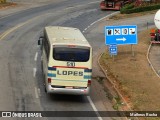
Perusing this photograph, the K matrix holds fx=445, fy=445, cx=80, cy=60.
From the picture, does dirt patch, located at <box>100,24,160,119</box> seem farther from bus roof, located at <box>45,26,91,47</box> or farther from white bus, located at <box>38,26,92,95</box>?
bus roof, located at <box>45,26,91,47</box>

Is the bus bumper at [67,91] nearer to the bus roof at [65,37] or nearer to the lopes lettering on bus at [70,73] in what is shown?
the lopes lettering on bus at [70,73]

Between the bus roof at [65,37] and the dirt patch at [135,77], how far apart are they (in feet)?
13.4

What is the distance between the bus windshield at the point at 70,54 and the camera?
24125 mm

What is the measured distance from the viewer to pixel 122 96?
25.8 metres

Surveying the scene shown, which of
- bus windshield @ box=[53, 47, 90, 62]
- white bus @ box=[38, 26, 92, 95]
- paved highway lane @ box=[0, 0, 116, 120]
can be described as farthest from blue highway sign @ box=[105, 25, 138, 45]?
bus windshield @ box=[53, 47, 90, 62]

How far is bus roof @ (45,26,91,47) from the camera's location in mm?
24506

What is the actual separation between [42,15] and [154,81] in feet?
98.2

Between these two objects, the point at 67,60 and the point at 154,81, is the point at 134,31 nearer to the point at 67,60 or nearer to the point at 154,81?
the point at 154,81

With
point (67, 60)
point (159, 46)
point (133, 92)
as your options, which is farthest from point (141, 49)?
point (67, 60)

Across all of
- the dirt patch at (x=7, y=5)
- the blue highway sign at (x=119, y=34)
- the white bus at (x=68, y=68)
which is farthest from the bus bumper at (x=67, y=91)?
the dirt patch at (x=7, y=5)

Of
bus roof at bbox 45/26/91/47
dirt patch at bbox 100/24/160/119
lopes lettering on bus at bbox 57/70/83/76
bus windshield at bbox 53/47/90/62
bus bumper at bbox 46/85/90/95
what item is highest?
bus roof at bbox 45/26/91/47

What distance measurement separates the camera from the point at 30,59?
34.1m

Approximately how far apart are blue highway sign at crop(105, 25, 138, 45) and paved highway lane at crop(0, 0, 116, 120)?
574 centimetres

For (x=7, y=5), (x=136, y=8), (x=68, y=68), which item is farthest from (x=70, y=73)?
(x=7, y=5)
